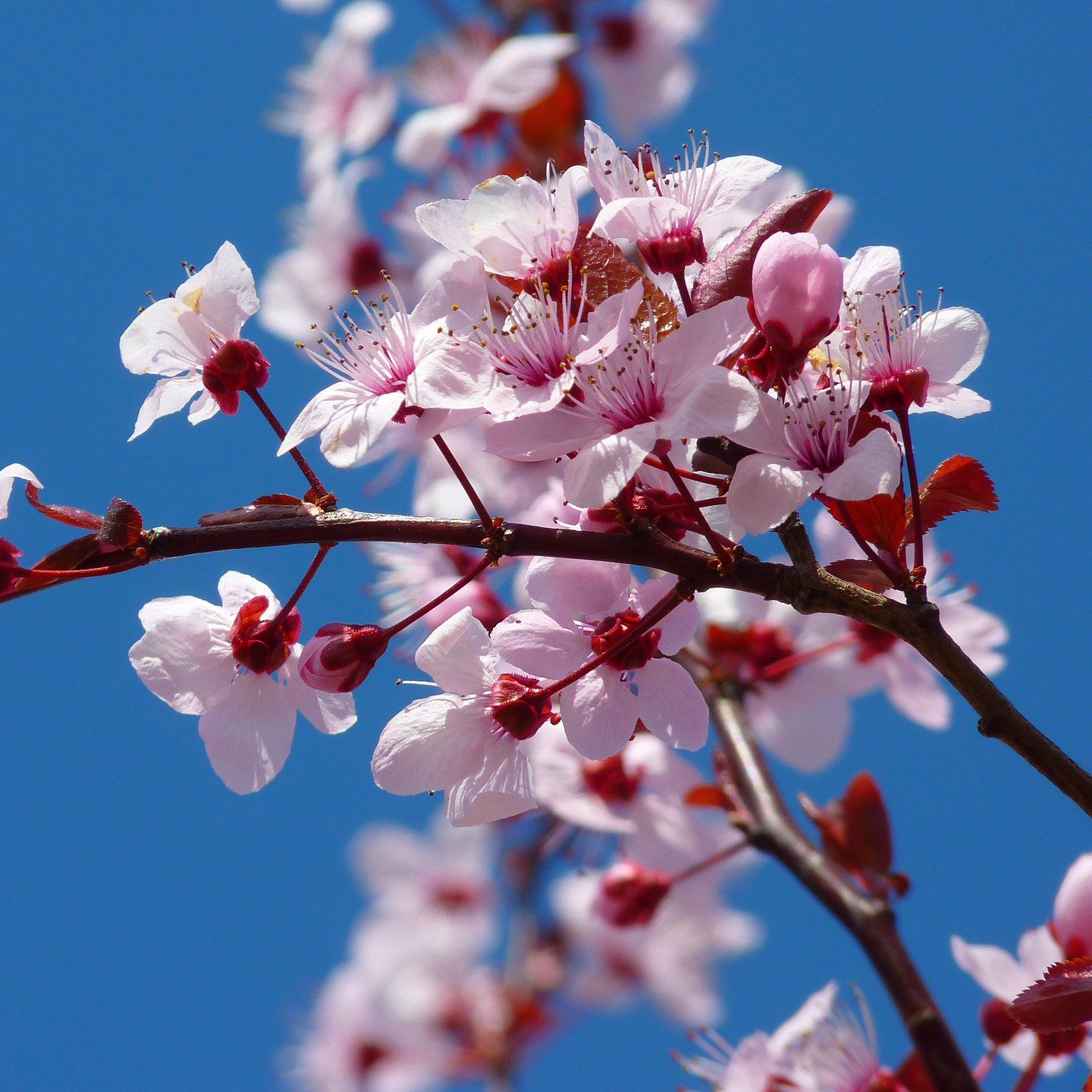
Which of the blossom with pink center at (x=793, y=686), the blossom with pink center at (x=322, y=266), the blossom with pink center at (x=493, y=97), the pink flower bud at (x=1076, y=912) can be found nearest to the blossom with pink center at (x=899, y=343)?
the pink flower bud at (x=1076, y=912)

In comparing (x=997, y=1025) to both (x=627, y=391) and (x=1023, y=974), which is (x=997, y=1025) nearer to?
(x=1023, y=974)

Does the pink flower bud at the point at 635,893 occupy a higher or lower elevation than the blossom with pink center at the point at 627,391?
higher

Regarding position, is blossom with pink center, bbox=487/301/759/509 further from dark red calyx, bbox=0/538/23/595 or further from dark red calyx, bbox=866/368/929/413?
dark red calyx, bbox=0/538/23/595

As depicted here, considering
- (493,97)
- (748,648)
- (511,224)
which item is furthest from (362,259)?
(511,224)

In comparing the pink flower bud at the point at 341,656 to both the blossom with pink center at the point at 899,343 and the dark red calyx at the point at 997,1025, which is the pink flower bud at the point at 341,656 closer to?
the blossom with pink center at the point at 899,343

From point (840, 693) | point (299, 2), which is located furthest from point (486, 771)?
point (299, 2)

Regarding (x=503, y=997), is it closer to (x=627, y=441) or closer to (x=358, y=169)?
(x=358, y=169)
